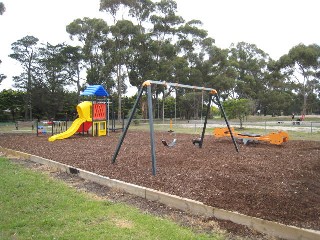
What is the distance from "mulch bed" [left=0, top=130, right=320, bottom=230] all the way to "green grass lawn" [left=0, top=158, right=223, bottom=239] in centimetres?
104

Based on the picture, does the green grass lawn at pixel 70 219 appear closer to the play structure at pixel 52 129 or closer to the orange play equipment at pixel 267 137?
the orange play equipment at pixel 267 137

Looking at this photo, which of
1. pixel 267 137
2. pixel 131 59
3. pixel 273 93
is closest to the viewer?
pixel 267 137

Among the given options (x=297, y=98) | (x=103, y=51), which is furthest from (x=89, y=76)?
(x=297, y=98)

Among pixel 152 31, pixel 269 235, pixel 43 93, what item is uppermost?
pixel 152 31

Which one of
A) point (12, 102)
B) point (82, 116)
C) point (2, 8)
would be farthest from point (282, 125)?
point (12, 102)

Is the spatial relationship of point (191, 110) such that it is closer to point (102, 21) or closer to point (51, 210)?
point (102, 21)

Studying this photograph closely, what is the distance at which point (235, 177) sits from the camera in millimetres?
6195

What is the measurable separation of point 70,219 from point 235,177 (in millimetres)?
3523

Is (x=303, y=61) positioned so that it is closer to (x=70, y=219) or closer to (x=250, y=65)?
(x=250, y=65)

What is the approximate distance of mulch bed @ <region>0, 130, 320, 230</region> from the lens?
445cm

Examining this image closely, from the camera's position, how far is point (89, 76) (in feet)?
138

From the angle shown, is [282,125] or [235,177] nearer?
[235,177]

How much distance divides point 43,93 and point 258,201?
42994 mm

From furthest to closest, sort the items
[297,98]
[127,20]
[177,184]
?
[297,98], [127,20], [177,184]
